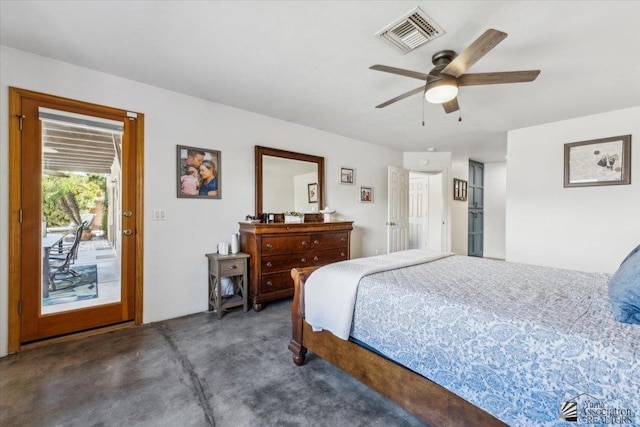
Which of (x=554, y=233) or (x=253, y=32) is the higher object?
(x=253, y=32)

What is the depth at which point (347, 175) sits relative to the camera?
4703mm

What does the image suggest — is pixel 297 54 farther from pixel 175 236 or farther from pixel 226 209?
pixel 175 236

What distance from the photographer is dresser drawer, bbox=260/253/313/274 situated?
3.20m

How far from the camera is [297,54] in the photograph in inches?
88.9

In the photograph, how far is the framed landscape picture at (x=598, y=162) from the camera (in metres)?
3.40

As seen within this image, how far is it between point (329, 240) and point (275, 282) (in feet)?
3.19

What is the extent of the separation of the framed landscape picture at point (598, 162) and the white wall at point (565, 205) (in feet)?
0.21

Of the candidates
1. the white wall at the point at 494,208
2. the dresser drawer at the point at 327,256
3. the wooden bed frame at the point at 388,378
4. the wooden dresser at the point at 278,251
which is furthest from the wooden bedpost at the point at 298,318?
the white wall at the point at 494,208

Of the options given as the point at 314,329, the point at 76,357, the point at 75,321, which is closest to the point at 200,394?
the point at 314,329

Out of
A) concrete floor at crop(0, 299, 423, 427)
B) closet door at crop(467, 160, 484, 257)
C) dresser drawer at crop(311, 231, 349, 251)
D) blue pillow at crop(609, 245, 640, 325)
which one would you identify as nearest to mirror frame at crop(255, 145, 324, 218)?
dresser drawer at crop(311, 231, 349, 251)

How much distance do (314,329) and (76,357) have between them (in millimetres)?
1934

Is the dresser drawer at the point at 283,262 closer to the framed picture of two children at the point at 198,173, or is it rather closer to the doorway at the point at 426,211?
the framed picture of two children at the point at 198,173

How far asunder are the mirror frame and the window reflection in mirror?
0.16ft

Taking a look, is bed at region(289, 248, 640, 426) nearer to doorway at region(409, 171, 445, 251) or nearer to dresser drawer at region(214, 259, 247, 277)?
dresser drawer at region(214, 259, 247, 277)
